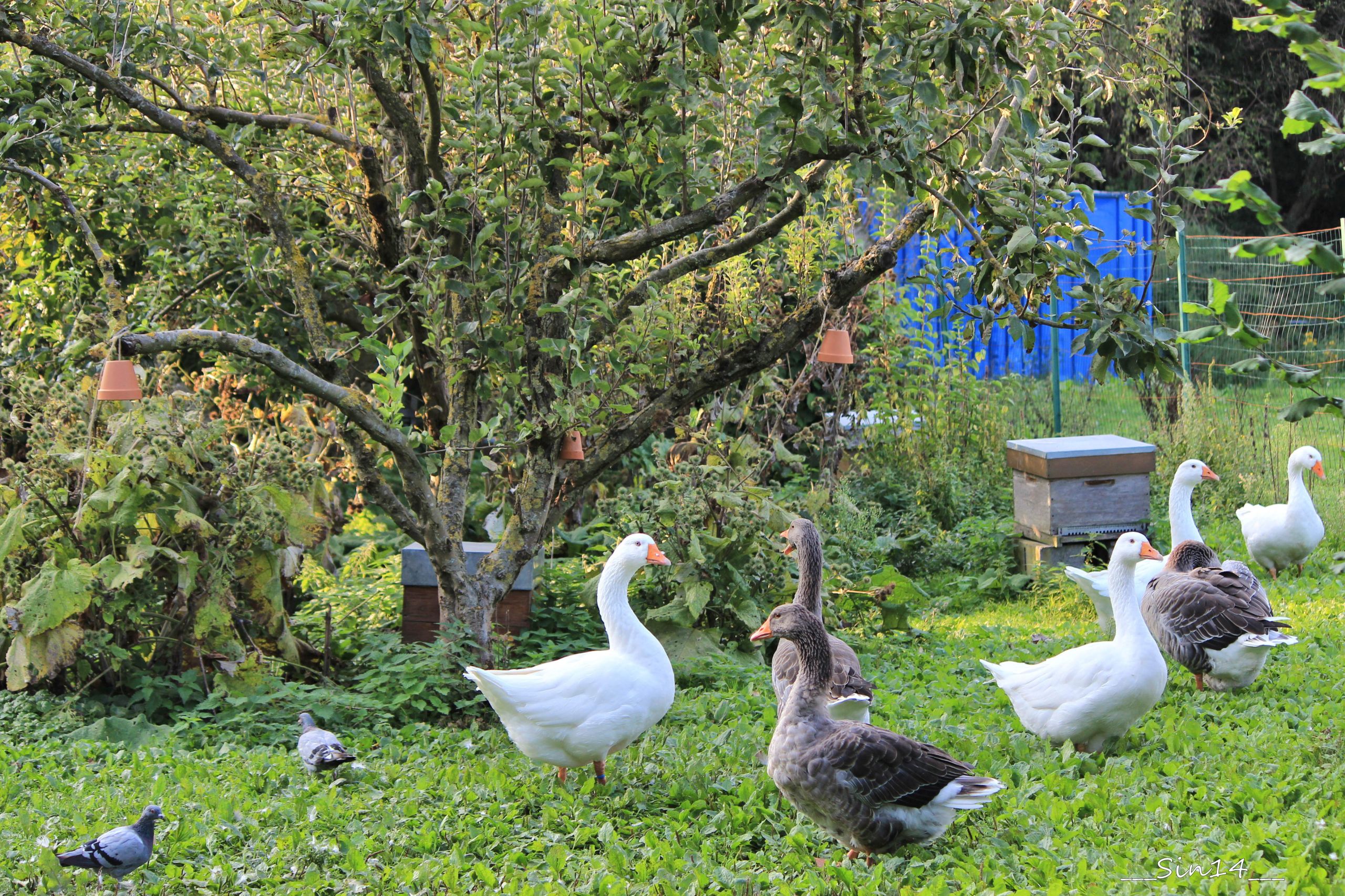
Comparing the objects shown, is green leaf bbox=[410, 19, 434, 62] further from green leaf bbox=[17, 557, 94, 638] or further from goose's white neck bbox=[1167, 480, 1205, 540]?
goose's white neck bbox=[1167, 480, 1205, 540]

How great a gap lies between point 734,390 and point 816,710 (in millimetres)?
5681

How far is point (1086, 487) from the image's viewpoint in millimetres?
8422

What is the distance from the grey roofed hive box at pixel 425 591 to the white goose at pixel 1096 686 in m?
2.84

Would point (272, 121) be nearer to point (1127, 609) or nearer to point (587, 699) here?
point (587, 699)

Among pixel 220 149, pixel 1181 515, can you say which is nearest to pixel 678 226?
pixel 220 149

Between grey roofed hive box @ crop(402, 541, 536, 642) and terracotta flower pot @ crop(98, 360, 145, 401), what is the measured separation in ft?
6.46

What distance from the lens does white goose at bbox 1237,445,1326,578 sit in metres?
8.19

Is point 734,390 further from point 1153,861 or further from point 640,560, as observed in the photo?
point 1153,861

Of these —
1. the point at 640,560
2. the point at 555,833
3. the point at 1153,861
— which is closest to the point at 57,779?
the point at 555,833

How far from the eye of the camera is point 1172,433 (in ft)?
34.8

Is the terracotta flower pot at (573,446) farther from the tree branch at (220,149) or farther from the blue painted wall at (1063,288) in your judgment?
the blue painted wall at (1063,288)

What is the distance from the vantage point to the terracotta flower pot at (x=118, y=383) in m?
5.18

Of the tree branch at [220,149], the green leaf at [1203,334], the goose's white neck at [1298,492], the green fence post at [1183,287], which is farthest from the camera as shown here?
the green fence post at [1183,287]

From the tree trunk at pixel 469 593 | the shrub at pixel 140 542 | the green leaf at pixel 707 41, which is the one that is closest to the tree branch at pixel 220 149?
the shrub at pixel 140 542
